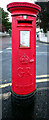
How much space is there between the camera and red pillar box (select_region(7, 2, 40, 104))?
7.82 feet

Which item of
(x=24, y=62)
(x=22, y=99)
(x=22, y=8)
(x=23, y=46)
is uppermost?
(x=22, y=8)

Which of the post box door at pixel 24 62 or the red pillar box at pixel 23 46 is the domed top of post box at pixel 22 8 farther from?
the post box door at pixel 24 62

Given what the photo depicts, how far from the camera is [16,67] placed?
267 centimetres

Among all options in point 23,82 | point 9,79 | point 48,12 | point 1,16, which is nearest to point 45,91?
point 23,82

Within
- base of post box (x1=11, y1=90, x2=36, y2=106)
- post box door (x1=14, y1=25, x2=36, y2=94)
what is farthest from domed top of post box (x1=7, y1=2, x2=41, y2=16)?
base of post box (x1=11, y1=90, x2=36, y2=106)

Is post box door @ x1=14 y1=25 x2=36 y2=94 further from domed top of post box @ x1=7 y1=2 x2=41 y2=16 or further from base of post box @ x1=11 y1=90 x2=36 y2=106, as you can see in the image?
domed top of post box @ x1=7 y1=2 x2=41 y2=16

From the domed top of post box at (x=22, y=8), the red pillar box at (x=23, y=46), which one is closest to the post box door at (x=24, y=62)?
the red pillar box at (x=23, y=46)

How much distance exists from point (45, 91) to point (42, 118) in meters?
1.01

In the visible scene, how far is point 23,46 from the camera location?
8.34 ft

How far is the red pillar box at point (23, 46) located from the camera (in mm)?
2383

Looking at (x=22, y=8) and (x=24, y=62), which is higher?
(x=22, y=8)

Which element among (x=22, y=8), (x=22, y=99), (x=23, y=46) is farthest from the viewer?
(x=22, y=99)

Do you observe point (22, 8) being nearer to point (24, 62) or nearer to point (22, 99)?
point (24, 62)

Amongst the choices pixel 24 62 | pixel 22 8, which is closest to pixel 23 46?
pixel 24 62
